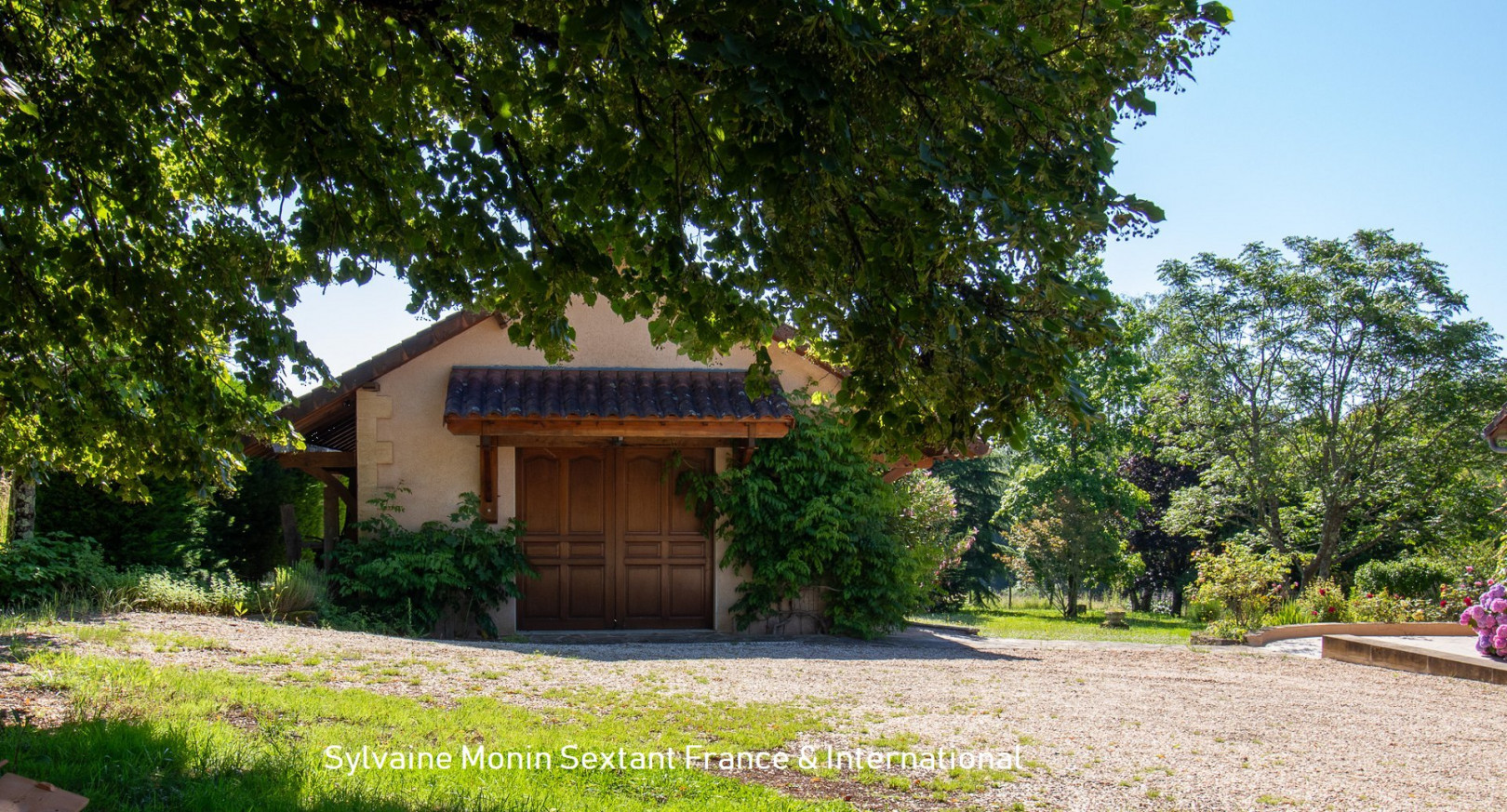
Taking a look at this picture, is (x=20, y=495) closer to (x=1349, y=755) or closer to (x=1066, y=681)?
(x=1066, y=681)

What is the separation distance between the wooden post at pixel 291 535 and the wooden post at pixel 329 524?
0.40m

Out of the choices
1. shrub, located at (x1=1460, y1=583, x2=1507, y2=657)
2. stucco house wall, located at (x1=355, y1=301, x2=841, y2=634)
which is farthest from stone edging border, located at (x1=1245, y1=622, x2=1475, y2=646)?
stucco house wall, located at (x1=355, y1=301, x2=841, y2=634)

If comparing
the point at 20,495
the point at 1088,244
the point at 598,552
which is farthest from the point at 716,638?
the point at 1088,244

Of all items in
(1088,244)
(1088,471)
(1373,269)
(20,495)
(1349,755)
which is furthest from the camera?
(1088,471)

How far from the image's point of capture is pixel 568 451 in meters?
12.5

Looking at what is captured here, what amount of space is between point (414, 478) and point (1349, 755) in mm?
9487

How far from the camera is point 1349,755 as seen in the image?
6426 millimetres

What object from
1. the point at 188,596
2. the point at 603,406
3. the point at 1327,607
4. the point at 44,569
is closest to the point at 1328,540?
the point at 1327,607

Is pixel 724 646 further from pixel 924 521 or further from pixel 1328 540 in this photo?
pixel 1328 540

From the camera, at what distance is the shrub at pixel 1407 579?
17297 mm

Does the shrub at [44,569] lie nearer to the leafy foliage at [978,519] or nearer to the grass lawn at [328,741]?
the grass lawn at [328,741]

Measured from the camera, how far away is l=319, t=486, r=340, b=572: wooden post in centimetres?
1219

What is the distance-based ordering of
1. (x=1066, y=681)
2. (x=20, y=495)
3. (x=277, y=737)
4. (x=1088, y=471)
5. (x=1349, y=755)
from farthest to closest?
(x=1088, y=471) < (x=20, y=495) < (x=1066, y=681) < (x=1349, y=755) < (x=277, y=737)

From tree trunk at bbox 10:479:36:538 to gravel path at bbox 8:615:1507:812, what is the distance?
2768 millimetres
